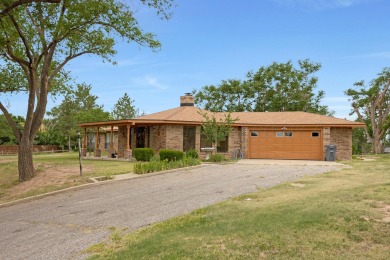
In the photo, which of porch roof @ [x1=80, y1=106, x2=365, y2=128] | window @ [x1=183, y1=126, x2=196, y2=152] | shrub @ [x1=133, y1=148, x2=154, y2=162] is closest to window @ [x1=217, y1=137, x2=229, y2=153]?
porch roof @ [x1=80, y1=106, x2=365, y2=128]

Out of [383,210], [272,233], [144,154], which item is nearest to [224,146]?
[144,154]

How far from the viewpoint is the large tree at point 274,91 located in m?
43.2

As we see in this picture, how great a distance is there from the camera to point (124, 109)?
196 ft

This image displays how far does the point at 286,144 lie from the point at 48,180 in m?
16.8

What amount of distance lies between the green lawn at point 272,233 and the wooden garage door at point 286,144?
17.2m

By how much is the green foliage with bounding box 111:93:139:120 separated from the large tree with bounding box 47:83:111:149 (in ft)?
11.1

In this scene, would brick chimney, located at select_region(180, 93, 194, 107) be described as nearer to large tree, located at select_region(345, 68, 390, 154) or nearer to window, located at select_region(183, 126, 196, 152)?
window, located at select_region(183, 126, 196, 152)

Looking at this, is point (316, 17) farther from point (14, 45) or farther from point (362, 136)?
point (362, 136)

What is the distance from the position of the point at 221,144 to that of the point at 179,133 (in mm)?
3300

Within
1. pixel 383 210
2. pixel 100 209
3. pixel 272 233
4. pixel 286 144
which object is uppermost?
pixel 286 144

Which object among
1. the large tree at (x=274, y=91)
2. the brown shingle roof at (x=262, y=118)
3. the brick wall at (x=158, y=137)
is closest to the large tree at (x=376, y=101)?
the large tree at (x=274, y=91)

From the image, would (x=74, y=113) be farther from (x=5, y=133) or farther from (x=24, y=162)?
(x=24, y=162)

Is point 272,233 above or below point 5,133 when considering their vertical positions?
below

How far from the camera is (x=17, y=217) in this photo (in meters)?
9.34
